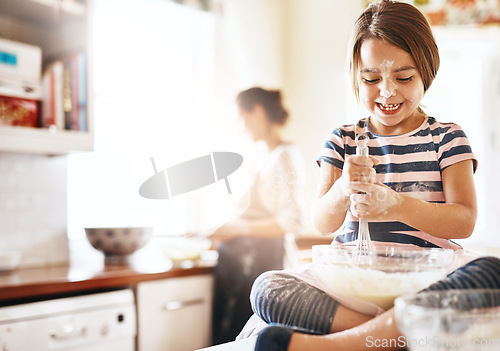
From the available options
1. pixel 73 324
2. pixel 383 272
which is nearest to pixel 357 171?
pixel 383 272

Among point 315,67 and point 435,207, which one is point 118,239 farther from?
point 435,207

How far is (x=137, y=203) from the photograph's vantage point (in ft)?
4.77

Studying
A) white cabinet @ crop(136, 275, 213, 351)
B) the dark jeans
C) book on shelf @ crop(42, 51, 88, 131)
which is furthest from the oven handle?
book on shelf @ crop(42, 51, 88, 131)

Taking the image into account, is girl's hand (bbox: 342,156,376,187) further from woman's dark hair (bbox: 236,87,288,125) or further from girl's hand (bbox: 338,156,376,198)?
woman's dark hair (bbox: 236,87,288,125)

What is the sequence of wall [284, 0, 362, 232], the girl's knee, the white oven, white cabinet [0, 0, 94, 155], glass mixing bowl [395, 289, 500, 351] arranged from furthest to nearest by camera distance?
wall [284, 0, 362, 232]
white cabinet [0, 0, 94, 155]
the white oven
the girl's knee
glass mixing bowl [395, 289, 500, 351]

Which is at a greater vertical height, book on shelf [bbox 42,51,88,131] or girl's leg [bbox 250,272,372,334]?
book on shelf [bbox 42,51,88,131]

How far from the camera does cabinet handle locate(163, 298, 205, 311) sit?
1.41m

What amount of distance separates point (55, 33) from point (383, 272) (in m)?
1.33

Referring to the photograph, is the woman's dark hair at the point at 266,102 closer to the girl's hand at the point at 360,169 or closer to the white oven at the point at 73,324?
the white oven at the point at 73,324

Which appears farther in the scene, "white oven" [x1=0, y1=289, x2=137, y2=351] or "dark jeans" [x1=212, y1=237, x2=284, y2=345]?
"dark jeans" [x1=212, y1=237, x2=284, y2=345]

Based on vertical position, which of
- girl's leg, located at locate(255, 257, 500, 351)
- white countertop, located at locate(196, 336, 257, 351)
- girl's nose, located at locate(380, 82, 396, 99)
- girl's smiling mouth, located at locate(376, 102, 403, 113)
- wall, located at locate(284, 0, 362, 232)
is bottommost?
white countertop, located at locate(196, 336, 257, 351)

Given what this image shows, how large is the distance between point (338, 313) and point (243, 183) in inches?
34.6

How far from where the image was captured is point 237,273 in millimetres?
1511

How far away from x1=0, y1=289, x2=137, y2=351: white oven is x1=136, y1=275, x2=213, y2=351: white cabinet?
0.04 metres
